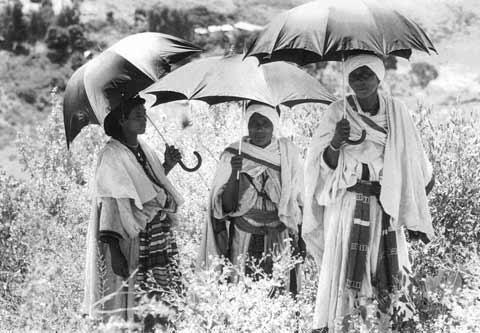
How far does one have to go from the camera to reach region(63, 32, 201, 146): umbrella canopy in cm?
441

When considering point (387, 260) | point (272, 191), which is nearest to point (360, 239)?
point (387, 260)

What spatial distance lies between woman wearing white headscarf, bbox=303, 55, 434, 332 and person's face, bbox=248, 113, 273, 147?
58cm

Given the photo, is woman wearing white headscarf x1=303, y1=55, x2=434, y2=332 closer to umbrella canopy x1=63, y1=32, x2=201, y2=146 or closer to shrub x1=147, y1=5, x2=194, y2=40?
umbrella canopy x1=63, y1=32, x2=201, y2=146

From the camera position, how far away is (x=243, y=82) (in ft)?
15.6

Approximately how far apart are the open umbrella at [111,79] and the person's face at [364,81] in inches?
46.3

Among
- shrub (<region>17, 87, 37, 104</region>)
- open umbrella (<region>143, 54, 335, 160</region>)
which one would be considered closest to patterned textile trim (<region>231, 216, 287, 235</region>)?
open umbrella (<region>143, 54, 335, 160</region>)

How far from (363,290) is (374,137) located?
33.2 inches

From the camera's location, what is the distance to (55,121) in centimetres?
998

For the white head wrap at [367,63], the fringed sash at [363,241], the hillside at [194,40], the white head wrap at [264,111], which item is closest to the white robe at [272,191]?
the white head wrap at [264,111]

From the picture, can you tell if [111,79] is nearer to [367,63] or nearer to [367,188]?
[367,63]

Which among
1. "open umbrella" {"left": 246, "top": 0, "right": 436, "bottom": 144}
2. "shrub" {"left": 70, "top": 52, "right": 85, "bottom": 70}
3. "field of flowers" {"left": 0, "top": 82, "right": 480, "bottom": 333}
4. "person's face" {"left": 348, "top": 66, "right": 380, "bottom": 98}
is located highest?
"shrub" {"left": 70, "top": 52, "right": 85, "bottom": 70}

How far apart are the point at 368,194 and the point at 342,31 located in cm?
92

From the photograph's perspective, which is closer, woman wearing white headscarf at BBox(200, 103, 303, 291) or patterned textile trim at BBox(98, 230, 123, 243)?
patterned textile trim at BBox(98, 230, 123, 243)

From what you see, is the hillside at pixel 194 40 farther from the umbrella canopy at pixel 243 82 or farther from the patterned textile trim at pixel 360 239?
the patterned textile trim at pixel 360 239
